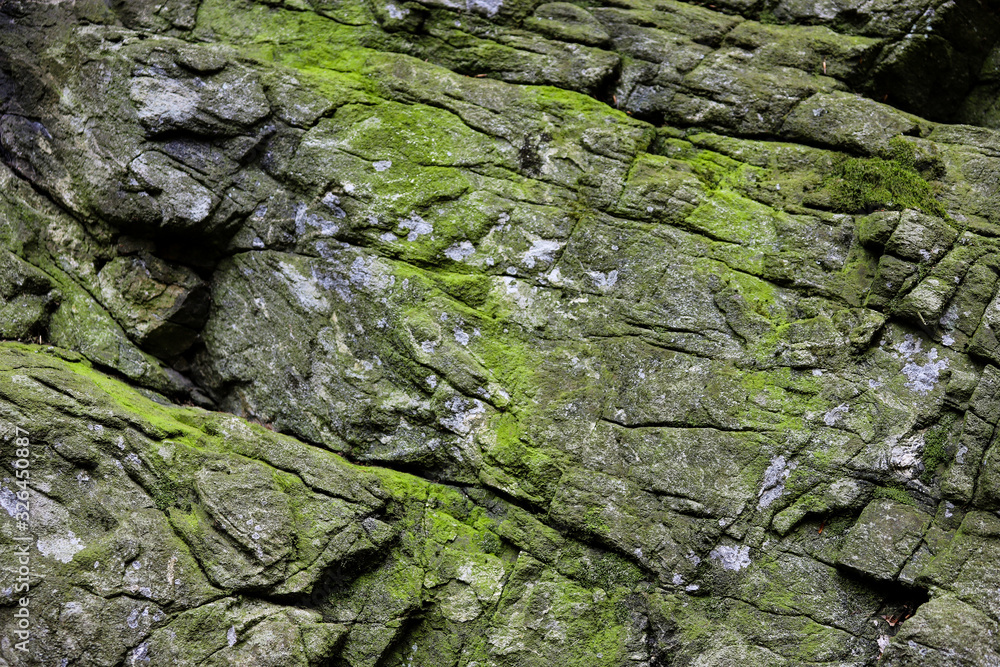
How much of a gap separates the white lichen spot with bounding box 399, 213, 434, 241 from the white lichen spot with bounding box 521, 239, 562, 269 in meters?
1.32

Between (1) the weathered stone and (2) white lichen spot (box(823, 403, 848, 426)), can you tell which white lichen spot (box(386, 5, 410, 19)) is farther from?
(1) the weathered stone

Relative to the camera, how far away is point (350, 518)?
8344mm

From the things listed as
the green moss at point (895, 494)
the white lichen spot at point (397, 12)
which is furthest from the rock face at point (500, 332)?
the white lichen spot at point (397, 12)

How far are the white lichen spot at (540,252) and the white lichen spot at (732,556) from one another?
399 cm

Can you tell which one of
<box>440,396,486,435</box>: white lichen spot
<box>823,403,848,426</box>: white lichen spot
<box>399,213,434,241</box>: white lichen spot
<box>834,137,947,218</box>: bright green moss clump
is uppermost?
<box>834,137,947,218</box>: bright green moss clump

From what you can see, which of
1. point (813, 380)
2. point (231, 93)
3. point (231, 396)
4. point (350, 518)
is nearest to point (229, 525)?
point (350, 518)

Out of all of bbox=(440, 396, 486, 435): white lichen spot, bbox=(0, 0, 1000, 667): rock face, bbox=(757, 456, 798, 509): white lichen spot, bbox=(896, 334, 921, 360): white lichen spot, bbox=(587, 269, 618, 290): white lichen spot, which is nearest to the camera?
bbox=(0, 0, 1000, 667): rock face

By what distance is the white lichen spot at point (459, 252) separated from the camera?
9.62 m

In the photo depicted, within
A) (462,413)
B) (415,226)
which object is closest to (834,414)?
(462,413)

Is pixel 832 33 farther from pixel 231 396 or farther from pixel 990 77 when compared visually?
pixel 231 396

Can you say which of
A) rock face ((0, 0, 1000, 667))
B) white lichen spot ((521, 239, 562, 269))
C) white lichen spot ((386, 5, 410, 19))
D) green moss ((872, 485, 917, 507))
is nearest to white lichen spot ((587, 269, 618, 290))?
Answer: rock face ((0, 0, 1000, 667))

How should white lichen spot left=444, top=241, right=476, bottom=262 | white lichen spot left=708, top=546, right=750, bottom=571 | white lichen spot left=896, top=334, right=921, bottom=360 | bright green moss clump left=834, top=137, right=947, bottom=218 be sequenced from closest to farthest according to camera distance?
white lichen spot left=708, top=546, right=750, bottom=571, white lichen spot left=896, top=334, right=921, bottom=360, bright green moss clump left=834, top=137, right=947, bottom=218, white lichen spot left=444, top=241, right=476, bottom=262

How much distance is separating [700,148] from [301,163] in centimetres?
549

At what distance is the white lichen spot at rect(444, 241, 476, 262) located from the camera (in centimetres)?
962
